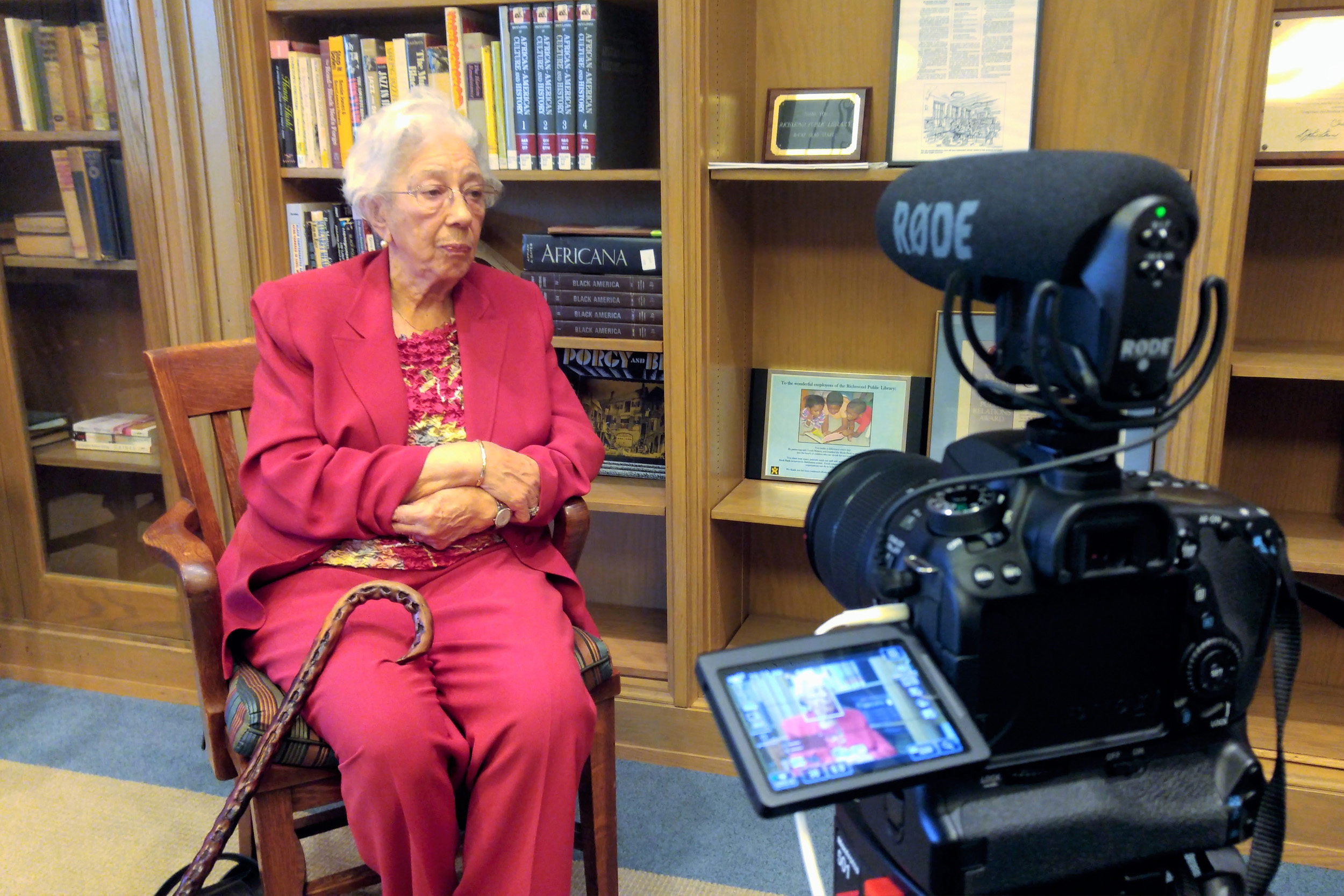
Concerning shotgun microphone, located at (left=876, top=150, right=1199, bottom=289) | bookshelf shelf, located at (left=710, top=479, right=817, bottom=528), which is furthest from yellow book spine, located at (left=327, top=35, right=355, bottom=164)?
shotgun microphone, located at (left=876, top=150, right=1199, bottom=289)

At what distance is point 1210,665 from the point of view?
2.34 ft

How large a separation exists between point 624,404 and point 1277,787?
5.11ft

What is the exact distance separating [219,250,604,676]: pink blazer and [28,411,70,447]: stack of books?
1083 millimetres

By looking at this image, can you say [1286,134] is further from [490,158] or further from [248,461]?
[248,461]

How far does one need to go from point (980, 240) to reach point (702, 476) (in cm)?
120

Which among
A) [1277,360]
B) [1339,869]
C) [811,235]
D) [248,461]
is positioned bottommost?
[1339,869]

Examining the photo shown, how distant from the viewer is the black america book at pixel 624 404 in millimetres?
2070

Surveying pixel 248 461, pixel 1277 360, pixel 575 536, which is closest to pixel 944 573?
pixel 575 536

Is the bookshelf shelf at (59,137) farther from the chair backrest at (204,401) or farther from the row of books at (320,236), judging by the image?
the chair backrest at (204,401)

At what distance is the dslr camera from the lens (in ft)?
2.06

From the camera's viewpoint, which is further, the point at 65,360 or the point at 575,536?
the point at 65,360

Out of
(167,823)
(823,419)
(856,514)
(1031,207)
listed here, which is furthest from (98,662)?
(1031,207)

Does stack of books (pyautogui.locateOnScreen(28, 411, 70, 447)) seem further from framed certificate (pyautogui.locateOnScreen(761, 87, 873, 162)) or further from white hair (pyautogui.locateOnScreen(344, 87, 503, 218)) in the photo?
framed certificate (pyautogui.locateOnScreen(761, 87, 873, 162))

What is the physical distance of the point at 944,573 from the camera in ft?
2.24
